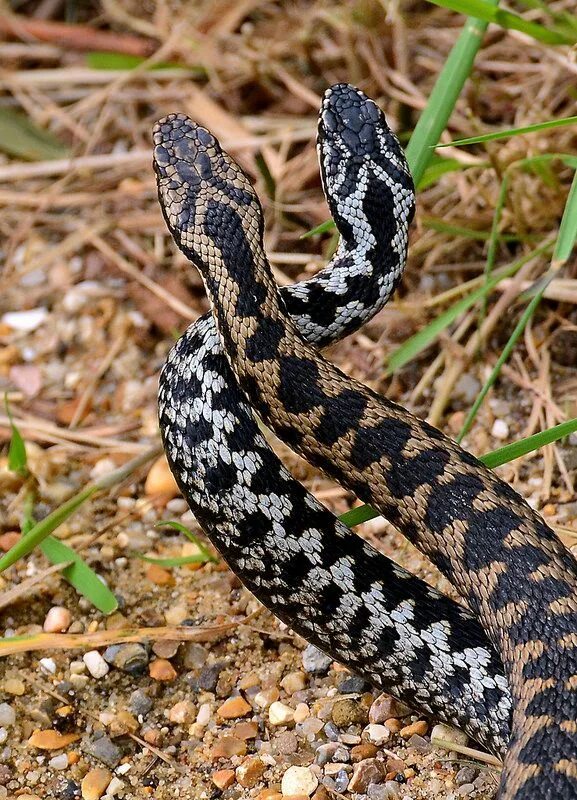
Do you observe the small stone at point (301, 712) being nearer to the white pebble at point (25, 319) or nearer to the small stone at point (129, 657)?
the small stone at point (129, 657)

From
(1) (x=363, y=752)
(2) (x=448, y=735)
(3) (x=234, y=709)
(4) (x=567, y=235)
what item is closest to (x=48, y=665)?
(3) (x=234, y=709)

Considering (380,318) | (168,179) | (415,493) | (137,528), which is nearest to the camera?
(415,493)

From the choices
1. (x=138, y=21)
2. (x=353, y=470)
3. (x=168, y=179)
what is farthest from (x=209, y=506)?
(x=138, y=21)

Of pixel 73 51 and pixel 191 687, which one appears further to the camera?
pixel 73 51

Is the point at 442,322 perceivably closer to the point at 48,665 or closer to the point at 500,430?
the point at 500,430

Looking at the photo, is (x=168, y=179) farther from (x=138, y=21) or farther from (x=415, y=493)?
(x=138, y=21)

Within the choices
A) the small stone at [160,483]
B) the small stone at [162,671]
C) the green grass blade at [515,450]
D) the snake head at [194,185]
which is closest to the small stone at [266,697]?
the small stone at [162,671]
